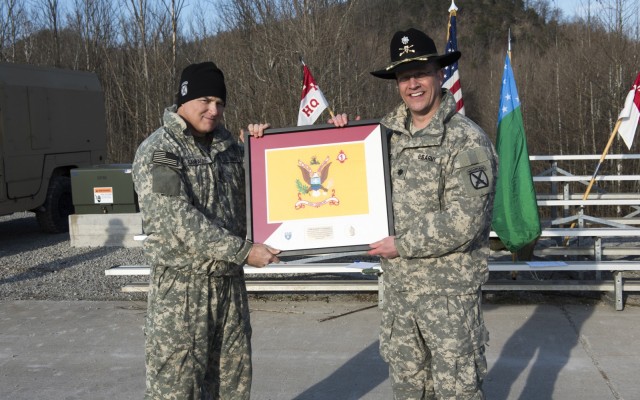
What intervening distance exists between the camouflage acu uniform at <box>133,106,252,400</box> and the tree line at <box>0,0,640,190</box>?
1198 centimetres

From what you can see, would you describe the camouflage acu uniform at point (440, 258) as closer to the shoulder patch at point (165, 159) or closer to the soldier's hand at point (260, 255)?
the soldier's hand at point (260, 255)

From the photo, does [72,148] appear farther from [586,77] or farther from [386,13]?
[386,13]

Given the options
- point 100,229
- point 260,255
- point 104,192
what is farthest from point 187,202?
point 104,192

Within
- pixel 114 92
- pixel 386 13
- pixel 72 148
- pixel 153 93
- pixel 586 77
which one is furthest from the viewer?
pixel 386 13

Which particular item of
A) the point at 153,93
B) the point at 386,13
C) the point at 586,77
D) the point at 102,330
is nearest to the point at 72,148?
the point at 102,330

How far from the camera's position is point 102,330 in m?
6.40

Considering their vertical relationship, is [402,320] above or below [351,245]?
below

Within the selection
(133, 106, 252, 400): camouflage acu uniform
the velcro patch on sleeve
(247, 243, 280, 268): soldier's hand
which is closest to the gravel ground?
(133, 106, 252, 400): camouflage acu uniform

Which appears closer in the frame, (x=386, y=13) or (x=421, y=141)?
(x=421, y=141)

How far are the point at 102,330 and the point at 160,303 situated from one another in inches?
128

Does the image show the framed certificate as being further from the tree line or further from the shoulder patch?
the tree line

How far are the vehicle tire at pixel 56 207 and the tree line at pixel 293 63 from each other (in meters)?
5.26

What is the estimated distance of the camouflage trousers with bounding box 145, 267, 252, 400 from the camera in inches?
133

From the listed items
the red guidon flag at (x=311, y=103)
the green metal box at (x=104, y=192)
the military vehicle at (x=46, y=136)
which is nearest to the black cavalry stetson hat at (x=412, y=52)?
the red guidon flag at (x=311, y=103)
